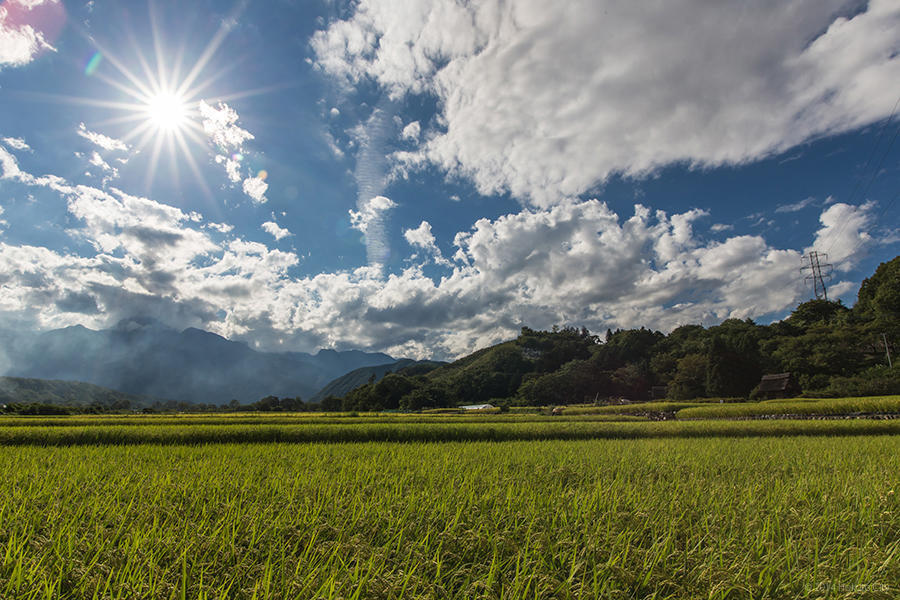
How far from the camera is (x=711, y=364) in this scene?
5238cm

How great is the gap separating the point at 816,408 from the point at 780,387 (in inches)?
932

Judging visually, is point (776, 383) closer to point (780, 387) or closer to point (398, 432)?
point (780, 387)

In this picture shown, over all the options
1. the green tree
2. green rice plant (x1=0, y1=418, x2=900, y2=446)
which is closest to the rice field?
green rice plant (x1=0, y1=418, x2=900, y2=446)

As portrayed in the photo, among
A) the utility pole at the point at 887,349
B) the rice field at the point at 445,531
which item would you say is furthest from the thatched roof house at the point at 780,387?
the rice field at the point at 445,531

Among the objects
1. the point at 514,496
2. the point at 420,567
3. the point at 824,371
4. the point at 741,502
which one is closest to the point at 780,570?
the point at 741,502

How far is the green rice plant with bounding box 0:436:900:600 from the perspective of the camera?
2.48 m

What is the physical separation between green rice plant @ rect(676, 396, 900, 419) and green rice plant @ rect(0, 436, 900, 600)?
75.6 feet

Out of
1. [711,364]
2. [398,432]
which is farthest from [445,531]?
[711,364]

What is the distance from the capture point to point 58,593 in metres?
2.30

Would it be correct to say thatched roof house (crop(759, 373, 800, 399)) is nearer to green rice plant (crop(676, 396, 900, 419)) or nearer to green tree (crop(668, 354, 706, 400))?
green tree (crop(668, 354, 706, 400))

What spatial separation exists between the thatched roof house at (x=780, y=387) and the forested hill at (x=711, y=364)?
1.32m

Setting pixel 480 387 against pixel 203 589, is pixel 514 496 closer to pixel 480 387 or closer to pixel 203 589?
pixel 203 589

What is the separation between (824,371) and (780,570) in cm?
5399

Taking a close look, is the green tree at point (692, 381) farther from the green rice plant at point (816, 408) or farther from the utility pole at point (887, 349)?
the green rice plant at point (816, 408)
